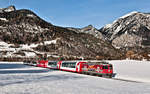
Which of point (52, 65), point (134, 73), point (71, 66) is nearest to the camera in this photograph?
point (134, 73)

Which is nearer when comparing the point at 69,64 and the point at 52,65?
the point at 69,64

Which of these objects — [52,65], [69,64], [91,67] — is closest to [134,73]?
[91,67]

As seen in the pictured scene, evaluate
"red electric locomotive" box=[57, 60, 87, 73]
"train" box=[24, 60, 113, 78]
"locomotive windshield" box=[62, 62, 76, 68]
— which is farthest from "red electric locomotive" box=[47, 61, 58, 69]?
"locomotive windshield" box=[62, 62, 76, 68]

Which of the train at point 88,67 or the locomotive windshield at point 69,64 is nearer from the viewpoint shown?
the train at point 88,67

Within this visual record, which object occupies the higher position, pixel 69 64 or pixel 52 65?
pixel 69 64

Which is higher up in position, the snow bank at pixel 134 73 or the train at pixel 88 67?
the train at pixel 88 67

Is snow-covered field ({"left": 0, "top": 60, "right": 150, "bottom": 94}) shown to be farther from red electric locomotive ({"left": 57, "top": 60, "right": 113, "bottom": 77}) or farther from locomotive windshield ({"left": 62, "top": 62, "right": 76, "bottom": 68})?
locomotive windshield ({"left": 62, "top": 62, "right": 76, "bottom": 68})

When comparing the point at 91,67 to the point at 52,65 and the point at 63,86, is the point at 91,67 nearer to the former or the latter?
the point at 63,86

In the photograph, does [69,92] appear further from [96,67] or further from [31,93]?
[96,67]

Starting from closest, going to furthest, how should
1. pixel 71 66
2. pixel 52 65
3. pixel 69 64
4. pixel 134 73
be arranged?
1. pixel 134 73
2. pixel 71 66
3. pixel 69 64
4. pixel 52 65

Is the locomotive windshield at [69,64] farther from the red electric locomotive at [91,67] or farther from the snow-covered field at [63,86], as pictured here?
the snow-covered field at [63,86]

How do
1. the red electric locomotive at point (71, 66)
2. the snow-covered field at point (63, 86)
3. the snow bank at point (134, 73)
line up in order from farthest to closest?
the red electric locomotive at point (71, 66) → the snow bank at point (134, 73) → the snow-covered field at point (63, 86)

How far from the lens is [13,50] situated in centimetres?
18675

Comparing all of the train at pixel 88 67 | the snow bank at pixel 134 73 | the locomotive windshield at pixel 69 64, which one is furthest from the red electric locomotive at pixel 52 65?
the snow bank at pixel 134 73
